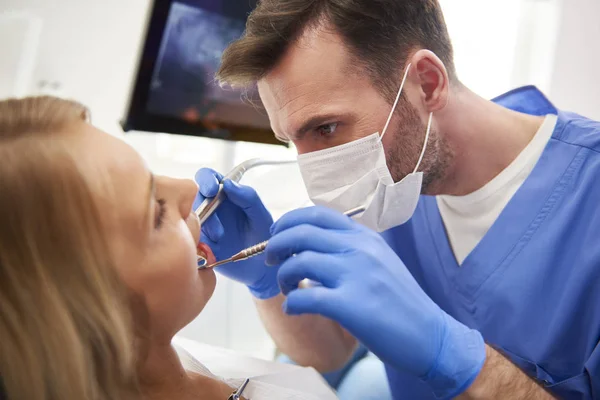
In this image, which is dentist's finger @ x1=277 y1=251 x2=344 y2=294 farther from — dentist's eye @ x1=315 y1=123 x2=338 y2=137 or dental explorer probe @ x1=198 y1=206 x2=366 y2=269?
dentist's eye @ x1=315 y1=123 x2=338 y2=137

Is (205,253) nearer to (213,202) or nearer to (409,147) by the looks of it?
(213,202)

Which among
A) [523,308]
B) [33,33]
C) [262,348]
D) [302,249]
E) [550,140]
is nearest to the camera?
[302,249]

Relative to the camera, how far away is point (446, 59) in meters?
1.24

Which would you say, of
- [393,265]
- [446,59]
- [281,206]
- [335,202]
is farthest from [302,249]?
[281,206]

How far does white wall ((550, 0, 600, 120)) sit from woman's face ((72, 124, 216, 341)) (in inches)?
78.0

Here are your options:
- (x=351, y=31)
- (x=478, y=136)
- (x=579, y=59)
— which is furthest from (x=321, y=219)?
(x=579, y=59)

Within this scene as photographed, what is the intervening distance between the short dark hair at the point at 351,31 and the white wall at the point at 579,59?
Answer: 1262 millimetres

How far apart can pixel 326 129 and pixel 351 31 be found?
0.24 metres

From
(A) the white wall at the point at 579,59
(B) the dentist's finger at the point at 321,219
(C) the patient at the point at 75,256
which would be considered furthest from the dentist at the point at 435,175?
(A) the white wall at the point at 579,59

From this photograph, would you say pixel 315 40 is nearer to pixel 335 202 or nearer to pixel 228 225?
pixel 335 202

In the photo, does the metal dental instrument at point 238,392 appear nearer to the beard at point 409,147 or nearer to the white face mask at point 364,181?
the white face mask at point 364,181

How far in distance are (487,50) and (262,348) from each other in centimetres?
174

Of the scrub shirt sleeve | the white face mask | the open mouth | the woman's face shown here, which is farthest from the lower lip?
the scrub shirt sleeve

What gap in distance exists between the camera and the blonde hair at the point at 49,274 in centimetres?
66
